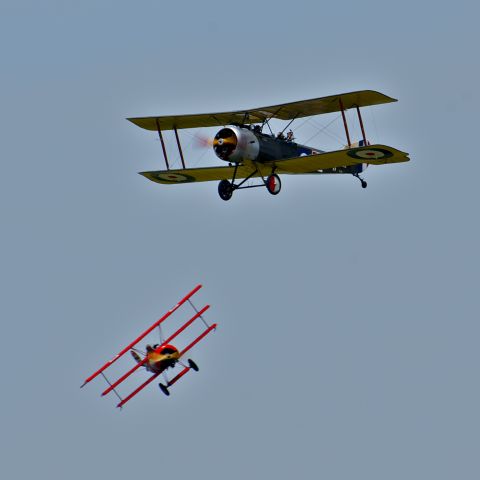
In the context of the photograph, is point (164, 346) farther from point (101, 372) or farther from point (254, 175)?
point (254, 175)

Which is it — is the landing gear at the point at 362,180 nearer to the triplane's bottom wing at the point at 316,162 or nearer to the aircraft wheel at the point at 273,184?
the triplane's bottom wing at the point at 316,162

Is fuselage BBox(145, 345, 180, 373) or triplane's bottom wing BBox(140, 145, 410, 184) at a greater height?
triplane's bottom wing BBox(140, 145, 410, 184)

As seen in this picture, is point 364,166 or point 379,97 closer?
point 379,97

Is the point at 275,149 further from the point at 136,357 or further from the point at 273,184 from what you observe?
the point at 136,357

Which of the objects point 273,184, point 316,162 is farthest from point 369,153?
point 273,184

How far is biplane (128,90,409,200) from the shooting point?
Result: 32.3m

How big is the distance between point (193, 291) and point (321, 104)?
5.24 meters

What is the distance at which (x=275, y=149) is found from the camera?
33.0 m

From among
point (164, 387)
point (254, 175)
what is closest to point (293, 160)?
point (254, 175)

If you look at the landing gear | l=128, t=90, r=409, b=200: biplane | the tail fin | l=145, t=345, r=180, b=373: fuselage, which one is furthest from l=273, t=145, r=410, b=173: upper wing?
the tail fin

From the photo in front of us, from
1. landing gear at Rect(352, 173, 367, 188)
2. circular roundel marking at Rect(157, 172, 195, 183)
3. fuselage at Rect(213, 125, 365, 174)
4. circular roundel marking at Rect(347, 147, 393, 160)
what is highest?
fuselage at Rect(213, 125, 365, 174)

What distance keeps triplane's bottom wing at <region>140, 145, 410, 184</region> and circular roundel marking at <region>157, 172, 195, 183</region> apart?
25 cm

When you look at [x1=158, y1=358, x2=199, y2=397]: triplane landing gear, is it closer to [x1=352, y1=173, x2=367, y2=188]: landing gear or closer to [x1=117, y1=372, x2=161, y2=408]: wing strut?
[x1=117, y1=372, x2=161, y2=408]: wing strut

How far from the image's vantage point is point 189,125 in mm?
35281
